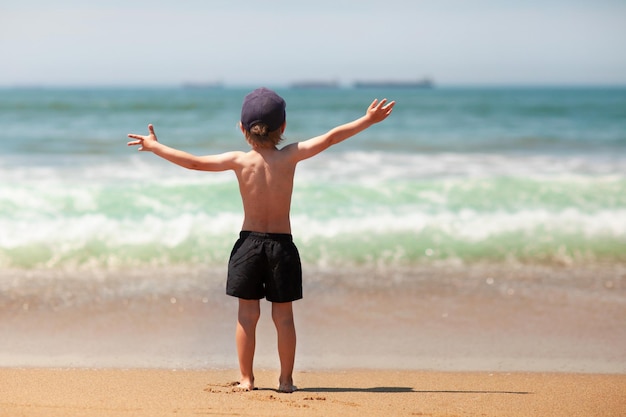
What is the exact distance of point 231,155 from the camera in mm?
3682

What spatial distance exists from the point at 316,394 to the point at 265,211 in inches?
34.3

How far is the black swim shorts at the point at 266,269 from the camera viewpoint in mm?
3600

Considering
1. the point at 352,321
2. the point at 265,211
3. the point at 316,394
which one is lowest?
the point at 316,394

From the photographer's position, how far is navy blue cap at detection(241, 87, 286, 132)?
356cm

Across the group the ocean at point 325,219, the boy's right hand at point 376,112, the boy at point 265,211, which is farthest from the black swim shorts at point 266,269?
the ocean at point 325,219

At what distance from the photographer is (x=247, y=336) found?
145 inches

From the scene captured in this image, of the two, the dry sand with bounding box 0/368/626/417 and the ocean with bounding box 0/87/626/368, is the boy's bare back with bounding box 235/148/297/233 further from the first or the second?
the ocean with bounding box 0/87/626/368

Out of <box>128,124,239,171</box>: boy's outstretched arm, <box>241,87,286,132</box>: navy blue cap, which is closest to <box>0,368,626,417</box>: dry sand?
<box>128,124,239,171</box>: boy's outstretched arm

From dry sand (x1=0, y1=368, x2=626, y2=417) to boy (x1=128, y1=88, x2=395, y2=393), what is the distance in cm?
26

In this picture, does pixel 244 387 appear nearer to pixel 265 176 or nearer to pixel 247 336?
pixel 247 336

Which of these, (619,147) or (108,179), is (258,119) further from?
(619,147)

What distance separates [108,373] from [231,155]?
1.30m

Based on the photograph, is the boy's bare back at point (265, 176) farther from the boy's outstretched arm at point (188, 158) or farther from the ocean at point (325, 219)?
the ocean at point (325, 219)

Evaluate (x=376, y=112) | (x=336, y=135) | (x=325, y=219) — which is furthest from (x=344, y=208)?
(x=336, y=135)
